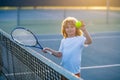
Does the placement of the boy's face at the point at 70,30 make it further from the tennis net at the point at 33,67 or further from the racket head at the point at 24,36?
the racket head at the point at 24,36

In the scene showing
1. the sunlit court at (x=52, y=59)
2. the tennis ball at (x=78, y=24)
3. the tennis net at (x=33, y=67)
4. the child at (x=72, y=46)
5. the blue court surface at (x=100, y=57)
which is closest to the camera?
the tennis net at (x=33, y=67)

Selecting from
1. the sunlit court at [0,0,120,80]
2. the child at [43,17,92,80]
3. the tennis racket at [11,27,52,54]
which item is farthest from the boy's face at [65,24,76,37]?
the tennis racket at [11,27,52,54]

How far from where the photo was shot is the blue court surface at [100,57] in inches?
264

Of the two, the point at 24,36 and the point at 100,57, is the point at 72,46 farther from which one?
the point at 100,57

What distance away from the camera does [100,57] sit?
8609 mm

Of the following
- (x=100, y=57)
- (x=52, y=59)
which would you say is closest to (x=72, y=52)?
(x=52, y=59)

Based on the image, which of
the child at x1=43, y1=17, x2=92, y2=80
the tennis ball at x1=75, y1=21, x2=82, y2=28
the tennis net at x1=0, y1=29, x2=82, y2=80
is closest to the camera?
the tennis net at x1=0, y1=29, x2=82, y2=80

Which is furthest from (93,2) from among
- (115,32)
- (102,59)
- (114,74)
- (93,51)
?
(114,74)

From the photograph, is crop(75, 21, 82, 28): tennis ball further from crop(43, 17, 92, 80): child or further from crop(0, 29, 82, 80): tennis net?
crop(0, 29, 82, 80): tennis net

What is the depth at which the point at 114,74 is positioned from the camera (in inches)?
264

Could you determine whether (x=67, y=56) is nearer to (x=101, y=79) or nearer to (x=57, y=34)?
(x=101, y=79)

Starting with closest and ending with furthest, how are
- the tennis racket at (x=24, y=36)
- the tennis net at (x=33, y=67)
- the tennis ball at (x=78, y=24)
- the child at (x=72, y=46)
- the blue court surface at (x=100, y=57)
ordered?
the tennis net at (x=33, y=67) < the tennis ball at (x=78, y=24) < the child at (x=72, y=46) < the tennis racket at (x=24, y=36) < the blue court surface at (x=100, y=57)

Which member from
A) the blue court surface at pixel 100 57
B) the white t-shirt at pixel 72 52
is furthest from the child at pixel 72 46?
the blue court surface at pixel 100 57

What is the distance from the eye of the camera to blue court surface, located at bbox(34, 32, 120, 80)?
6.71 metres
